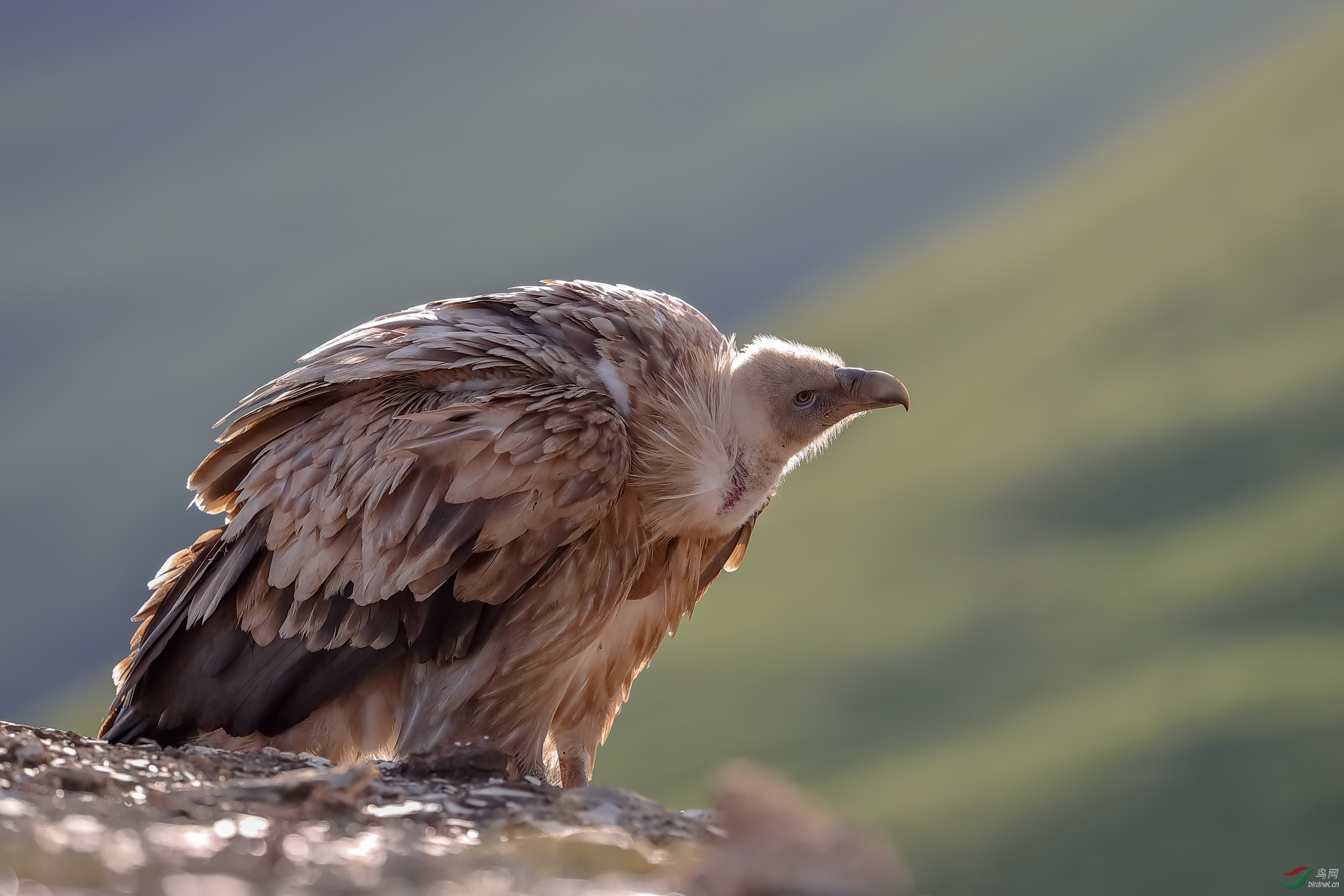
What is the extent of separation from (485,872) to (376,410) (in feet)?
10.1

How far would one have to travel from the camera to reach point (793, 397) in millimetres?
5977

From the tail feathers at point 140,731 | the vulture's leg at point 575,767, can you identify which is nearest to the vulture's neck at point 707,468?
the vulture's leg at point 575,767

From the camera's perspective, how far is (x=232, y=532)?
5.68 metres

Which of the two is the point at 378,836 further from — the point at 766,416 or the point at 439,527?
the point at 766,416

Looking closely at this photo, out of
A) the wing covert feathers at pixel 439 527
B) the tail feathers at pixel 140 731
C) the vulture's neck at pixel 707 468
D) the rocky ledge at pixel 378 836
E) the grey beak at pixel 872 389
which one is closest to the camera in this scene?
the rocky ledge at pixel 378 836

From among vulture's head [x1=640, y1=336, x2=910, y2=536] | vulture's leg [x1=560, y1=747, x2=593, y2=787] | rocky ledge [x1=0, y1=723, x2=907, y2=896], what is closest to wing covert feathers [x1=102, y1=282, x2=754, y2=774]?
vulture's head [x1=640, y1=336, x2=910, y2=536]

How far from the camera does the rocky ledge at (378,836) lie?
2.79m

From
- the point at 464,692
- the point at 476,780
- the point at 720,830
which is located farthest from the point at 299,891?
the point at 464,692

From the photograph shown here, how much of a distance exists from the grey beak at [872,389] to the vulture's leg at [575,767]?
2234 millimetres

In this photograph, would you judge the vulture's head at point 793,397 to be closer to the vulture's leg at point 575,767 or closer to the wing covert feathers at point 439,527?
the wing covert feathers at point 439,527

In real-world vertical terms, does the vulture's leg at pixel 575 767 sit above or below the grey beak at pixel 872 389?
below

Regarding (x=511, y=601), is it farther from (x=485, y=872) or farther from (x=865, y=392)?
(x=485, y=872)

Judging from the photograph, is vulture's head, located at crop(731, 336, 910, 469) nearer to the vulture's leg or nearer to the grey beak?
the grey beak

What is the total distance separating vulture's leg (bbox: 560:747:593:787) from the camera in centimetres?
611
